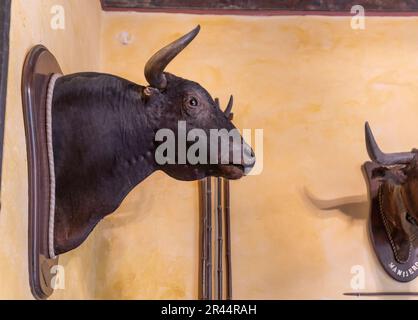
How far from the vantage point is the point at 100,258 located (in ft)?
7.11

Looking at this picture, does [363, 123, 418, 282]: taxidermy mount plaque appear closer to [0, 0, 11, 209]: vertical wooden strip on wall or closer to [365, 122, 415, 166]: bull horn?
[365, 122, 415, 166]: bull horn

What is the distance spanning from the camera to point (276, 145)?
7.62 ft

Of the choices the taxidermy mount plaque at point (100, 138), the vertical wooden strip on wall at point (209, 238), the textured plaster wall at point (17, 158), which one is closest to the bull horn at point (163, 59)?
the taxidermy mount plaque at point (100, 138)

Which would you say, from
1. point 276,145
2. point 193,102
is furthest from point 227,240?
point 193,102

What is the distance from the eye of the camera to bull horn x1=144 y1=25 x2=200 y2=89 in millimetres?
1260

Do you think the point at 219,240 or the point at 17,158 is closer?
the point at 17,158

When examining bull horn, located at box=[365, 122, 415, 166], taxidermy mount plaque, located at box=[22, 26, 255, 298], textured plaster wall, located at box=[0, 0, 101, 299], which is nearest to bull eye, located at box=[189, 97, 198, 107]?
taxidermy mount plaque, located at box=[22, 26, 255, 298]

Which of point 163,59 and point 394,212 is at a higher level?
point 163,59

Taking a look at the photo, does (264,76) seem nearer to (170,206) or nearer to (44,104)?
(170,206)

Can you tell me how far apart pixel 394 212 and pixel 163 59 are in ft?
A: 4.00

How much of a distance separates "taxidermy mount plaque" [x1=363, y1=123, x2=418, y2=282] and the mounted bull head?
88cm

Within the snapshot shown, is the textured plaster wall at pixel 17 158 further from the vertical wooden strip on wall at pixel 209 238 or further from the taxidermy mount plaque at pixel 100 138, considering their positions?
the vertical wooden strip on wall at pixel 209 238

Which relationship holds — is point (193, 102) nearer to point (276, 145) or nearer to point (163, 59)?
point (163, 59)
